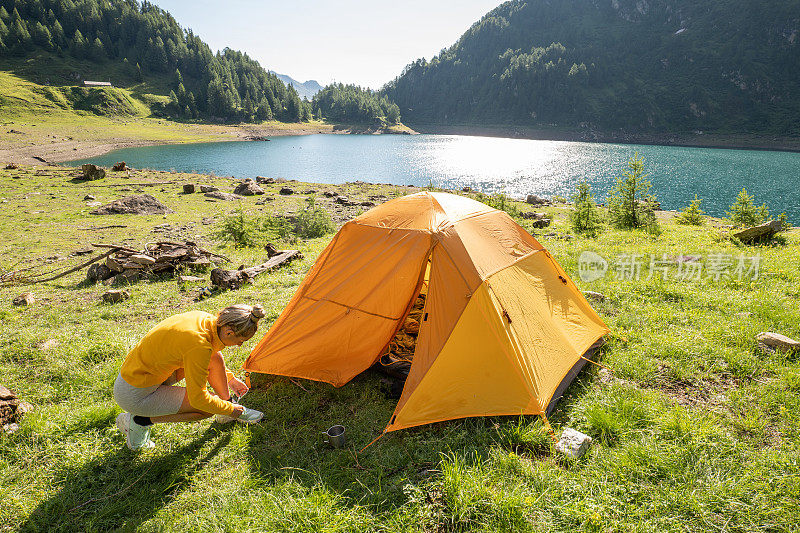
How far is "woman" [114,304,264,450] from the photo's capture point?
13.5ft

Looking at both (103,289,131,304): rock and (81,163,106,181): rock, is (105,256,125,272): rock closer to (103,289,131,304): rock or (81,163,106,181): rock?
(103,289,131,304): rock

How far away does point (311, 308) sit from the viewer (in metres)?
6.22

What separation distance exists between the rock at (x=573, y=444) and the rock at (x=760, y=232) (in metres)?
13.0

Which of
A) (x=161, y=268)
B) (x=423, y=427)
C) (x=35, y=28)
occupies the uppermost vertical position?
(x=35, y=28)

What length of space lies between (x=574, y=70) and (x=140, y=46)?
17407cm

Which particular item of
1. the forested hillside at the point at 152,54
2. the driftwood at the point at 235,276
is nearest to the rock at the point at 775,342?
the driftwood at the point at 235,276

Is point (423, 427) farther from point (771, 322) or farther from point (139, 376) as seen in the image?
point (771, 322)

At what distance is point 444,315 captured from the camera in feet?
17.1

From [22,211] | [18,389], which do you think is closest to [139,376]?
[18,389]

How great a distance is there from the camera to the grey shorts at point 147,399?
168 inches

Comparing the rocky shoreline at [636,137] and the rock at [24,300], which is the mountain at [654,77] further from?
the rock at [24,300]

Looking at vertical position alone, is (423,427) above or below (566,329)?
below

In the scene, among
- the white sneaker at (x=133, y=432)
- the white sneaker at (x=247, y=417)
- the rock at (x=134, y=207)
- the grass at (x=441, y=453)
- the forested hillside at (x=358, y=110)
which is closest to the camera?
the grass at (x=441, y=453)

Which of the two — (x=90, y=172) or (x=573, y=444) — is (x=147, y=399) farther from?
(x=90, y=172)
